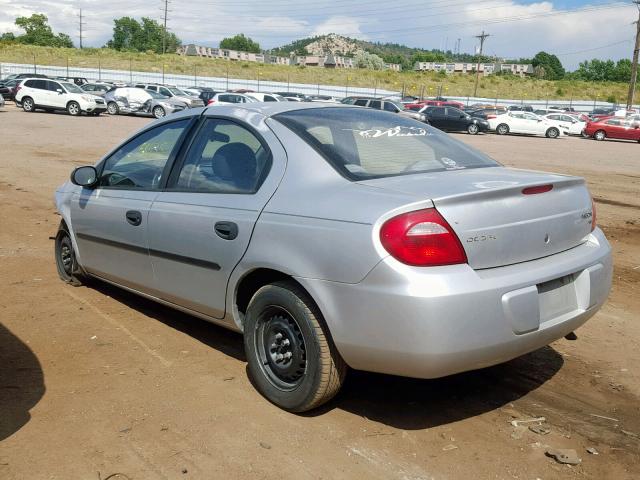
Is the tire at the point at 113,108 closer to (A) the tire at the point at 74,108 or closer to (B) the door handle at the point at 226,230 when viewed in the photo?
(A) the tire at the point at 74,108

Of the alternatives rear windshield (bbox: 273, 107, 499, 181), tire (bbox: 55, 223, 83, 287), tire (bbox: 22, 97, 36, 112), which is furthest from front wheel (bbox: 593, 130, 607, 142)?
tire (bbox: 55, 223, 83, 287)

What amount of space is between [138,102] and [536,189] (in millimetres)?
33563

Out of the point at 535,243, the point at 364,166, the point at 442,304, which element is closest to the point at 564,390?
the point at 535,243

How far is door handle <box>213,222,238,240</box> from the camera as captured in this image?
11.8 ft

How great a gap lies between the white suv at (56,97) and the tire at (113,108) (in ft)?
8.23

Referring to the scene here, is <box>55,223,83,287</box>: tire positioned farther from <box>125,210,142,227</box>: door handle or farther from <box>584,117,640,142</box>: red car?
<box>584,117,640,142</box>: red car

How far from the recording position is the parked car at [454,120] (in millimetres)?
36406

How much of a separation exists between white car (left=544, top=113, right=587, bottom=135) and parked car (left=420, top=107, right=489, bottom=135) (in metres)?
4.55

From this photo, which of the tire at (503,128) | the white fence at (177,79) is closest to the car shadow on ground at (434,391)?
the tire at (503,128)

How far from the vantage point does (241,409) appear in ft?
11.5

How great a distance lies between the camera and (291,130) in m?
3.72

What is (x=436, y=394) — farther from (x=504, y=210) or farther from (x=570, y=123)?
(x=570, y=123)

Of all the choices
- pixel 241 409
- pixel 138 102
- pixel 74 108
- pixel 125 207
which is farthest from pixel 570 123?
pixel 241 409

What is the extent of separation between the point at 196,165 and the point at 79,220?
1.41m
